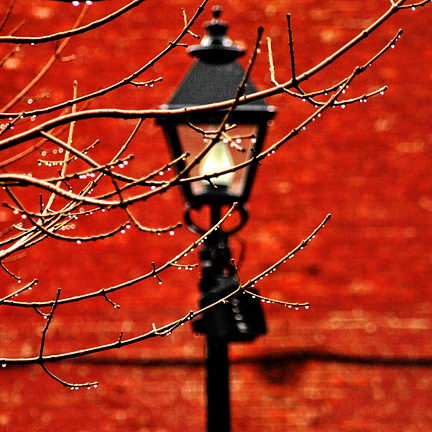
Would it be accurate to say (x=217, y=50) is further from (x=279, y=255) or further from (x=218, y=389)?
(x=279, y=255)

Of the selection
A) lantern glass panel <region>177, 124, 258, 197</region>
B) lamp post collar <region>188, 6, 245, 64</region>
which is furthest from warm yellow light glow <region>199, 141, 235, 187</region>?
lamp post collar <region>188, 6, 245, 64</region>

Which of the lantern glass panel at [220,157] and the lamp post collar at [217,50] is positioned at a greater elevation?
the lamp post collar at [217,50]

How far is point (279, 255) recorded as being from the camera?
548 cm

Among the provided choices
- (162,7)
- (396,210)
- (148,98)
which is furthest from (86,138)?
(396,210)

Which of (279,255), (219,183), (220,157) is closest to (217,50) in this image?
(220,157)

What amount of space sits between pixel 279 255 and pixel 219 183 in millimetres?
2218

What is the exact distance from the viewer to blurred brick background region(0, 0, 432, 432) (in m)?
5.32

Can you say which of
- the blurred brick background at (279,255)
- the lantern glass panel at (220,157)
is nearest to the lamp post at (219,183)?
the lantern glass panel at (220,157)

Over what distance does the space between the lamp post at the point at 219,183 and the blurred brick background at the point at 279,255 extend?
82.7 inches

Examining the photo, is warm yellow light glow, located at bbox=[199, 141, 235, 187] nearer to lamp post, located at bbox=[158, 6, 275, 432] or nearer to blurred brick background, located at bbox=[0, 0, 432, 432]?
lamp post, located at bbox=[158, 6, 275, 432]

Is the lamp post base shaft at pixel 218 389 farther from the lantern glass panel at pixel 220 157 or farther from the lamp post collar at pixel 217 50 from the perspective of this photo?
the lamp post collar at pixel 217 50

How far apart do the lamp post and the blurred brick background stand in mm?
2101

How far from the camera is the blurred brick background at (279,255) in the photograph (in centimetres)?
532

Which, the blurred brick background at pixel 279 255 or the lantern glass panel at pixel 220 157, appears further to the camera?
the blurred brick background at pixel 279 255
